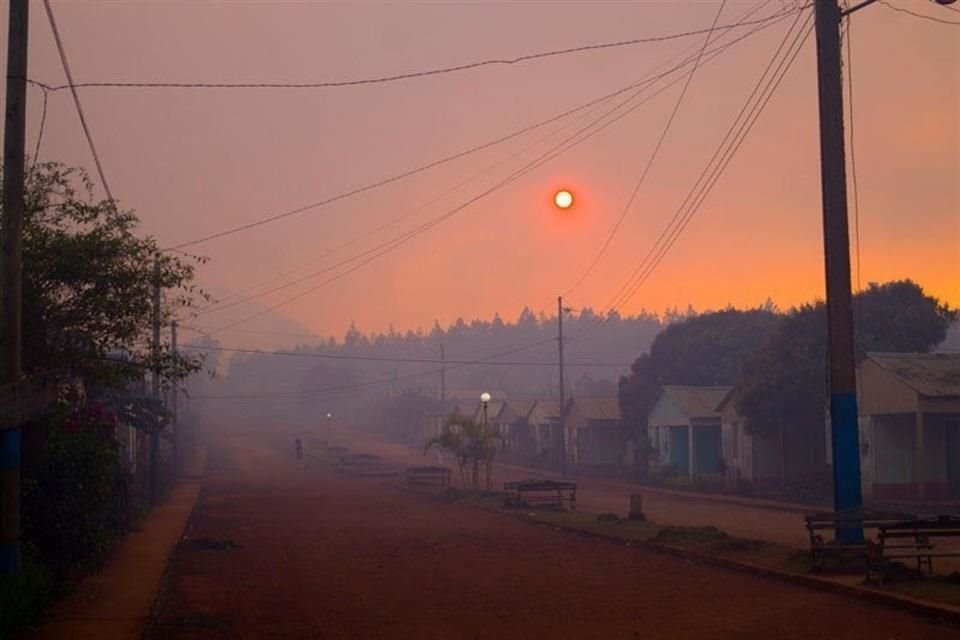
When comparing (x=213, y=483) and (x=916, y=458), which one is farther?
(x=213, y=483)

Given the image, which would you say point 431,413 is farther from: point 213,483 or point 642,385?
point 213,483

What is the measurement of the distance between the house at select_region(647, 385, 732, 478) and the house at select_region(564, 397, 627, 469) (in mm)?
8215

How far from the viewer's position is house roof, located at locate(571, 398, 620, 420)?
2687 inches

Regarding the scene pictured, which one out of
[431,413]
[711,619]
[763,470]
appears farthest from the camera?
[431,413]

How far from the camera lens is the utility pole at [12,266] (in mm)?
13055

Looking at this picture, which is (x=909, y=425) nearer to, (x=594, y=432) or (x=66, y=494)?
(x=66, y=494)

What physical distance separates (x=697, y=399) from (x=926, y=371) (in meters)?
19.1

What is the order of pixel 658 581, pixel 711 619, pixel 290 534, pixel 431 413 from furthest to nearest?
pixel 431 413, pixel 290 534, pixel 658 581, pixel 711 619

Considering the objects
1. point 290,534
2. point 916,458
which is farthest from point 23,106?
point 916,458

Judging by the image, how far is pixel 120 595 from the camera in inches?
658

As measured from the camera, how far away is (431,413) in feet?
356

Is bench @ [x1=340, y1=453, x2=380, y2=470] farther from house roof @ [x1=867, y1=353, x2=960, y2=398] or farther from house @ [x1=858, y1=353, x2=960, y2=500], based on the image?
house roof @ [x1=867, y1=353, x2=960, y2=398]

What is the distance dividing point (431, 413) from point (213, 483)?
54.3 metres

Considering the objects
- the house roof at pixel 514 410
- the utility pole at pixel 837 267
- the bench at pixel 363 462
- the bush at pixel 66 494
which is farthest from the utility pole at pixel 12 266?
the house roof at pixel 514 410
